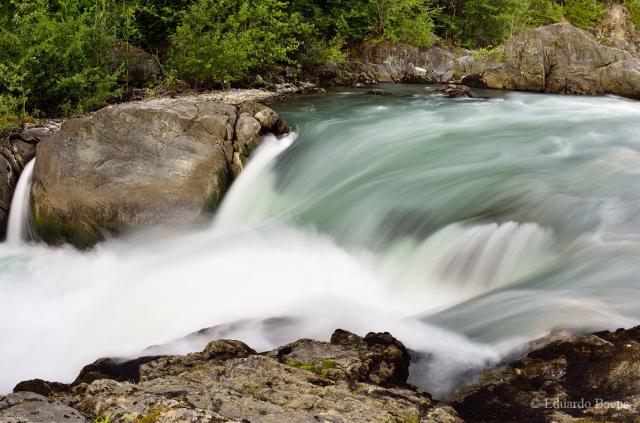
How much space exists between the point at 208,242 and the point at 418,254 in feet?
10.9

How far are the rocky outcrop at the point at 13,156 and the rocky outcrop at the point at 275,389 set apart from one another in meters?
6.27

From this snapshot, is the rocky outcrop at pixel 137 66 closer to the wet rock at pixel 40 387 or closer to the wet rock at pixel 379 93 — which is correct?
the wet rock at pixel 379 93

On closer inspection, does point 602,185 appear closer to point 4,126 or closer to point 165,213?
point 165,213

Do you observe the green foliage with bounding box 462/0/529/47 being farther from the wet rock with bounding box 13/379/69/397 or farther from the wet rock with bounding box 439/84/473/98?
the wet rock with bounding box 13/379/69/397

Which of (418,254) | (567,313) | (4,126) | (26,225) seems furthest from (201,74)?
(567,313)

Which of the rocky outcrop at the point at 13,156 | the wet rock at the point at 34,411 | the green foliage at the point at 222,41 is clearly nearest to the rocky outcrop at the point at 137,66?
the green foliage at the point at 222,41

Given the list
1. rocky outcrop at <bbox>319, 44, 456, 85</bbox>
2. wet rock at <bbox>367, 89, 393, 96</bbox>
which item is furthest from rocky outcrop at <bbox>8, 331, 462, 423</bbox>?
rocky outcrop at <bbox>319, 44, 456, 85</bbox>

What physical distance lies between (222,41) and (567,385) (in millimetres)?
13912

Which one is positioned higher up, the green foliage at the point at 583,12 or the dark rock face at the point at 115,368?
the green foliage at the point at 583,12

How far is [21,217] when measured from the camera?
896cm

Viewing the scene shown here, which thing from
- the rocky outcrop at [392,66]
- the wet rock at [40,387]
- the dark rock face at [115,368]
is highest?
the rocky outcrop at [392,66]

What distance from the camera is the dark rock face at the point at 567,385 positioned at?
11.0 ft

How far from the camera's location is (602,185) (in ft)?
24.4

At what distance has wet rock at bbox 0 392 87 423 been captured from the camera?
2.93 metres
